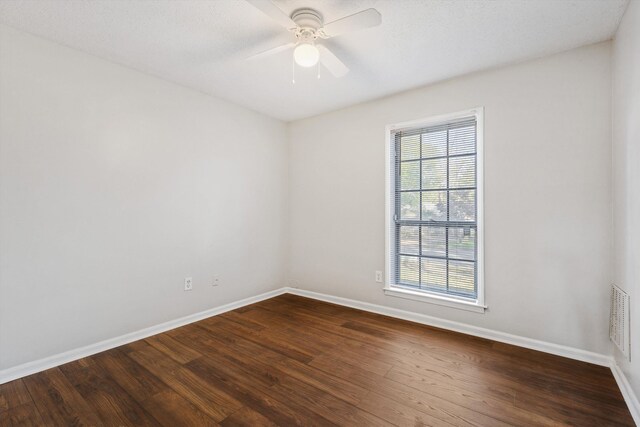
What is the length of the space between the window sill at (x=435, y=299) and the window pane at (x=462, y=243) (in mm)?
427

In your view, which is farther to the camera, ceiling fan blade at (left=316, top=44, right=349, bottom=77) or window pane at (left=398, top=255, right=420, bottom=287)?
window pane at (left=398, top=255, right=420, bottom=287)

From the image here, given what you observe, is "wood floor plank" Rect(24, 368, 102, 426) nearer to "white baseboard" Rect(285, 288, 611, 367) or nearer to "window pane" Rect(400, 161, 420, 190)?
"white baseboard" Rect(285, 288, 611, 367)

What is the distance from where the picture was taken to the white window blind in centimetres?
291

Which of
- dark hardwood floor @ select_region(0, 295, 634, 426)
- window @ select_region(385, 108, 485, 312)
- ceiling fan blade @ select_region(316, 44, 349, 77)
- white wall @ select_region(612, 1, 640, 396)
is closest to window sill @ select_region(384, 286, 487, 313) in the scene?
window @ select_region(385, 108, 485, 312)

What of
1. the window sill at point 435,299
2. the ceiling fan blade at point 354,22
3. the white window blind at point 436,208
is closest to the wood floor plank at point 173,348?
the window sill at point 435,299

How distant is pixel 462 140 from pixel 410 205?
2.75 feet

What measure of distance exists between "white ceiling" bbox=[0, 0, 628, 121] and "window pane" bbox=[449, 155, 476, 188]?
2.68ft

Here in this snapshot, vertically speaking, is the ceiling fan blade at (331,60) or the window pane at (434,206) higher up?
the ceiling fan blade at (331,60)

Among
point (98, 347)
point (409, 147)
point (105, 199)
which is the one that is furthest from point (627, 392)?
point (105, 199)

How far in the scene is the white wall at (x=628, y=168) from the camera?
1.75 meters

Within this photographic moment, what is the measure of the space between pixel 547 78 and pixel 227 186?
3.30 m

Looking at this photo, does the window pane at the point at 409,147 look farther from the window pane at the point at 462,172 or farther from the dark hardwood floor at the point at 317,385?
the dark hardwood floor at the point at 317,385

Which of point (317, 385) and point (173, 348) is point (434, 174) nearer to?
point (317, 385)

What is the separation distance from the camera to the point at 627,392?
6.09ft
